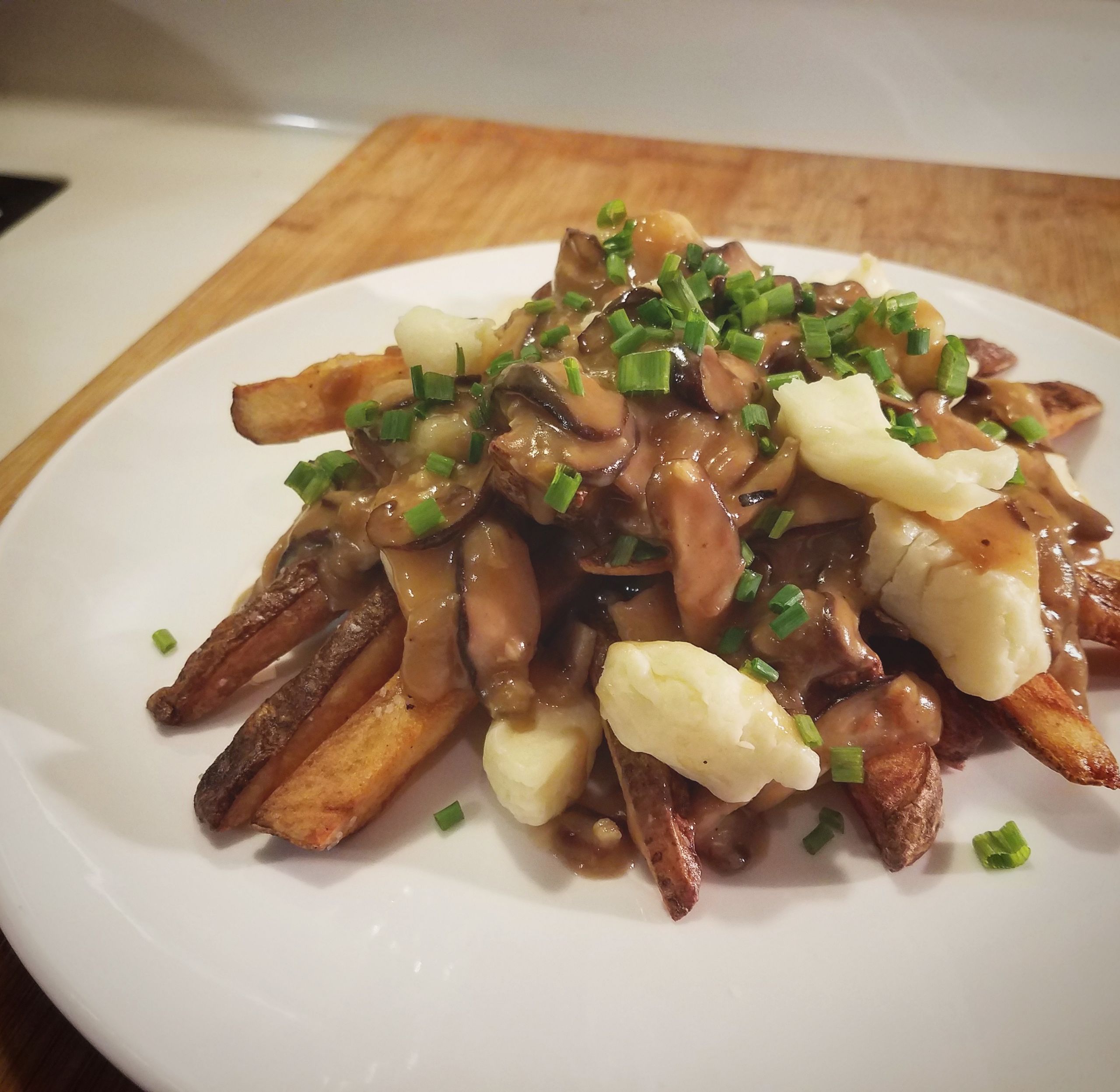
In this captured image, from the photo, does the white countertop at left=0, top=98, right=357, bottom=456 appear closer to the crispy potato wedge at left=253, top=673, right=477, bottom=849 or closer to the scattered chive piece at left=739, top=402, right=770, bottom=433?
the crispy potato wedge at left=253, top=673, right=477, bottom=849

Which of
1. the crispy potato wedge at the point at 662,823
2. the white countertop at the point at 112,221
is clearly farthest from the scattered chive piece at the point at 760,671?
the white countertop at the point at 112,221

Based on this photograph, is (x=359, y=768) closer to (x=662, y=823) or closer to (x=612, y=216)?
(x=662, y=823)

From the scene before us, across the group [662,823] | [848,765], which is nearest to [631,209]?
[848,765]

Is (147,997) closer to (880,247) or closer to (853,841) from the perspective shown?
(853,841)

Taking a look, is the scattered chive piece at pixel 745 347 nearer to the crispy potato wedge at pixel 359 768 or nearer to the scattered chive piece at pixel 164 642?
the crispy potato wedge at pixel 359 768

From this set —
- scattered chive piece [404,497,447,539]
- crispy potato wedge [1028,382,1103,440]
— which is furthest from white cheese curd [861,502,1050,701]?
scattered chive piece [404,497,447,539]

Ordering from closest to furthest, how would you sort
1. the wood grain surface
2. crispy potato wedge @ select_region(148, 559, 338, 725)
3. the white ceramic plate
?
1. the white ceramic plate
2. crispy potato wedge @ select_region(148, 559, 338, 725)
3. the wood grain surface
